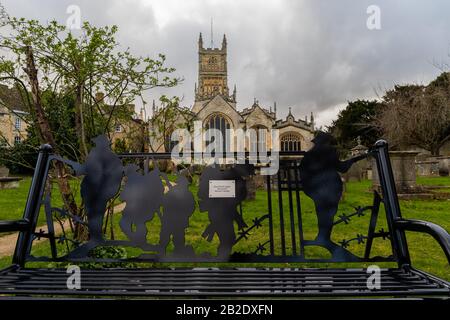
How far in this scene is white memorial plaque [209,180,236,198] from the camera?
2.47 metres

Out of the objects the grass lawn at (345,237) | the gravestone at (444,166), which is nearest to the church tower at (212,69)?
the gravestone at (444,166)

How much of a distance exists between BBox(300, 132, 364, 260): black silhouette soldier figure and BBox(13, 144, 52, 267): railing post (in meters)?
1.84

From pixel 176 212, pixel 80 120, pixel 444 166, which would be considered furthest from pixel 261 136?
pixel 176 212

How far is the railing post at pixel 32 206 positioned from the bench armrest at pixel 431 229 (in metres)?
2.32

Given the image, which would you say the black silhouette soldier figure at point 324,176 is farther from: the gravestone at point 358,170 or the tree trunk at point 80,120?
the gravestone at point 358,170

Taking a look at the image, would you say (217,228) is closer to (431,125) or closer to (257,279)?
(257,279)

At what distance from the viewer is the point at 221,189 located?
248 centimetres

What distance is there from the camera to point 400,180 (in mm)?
10609

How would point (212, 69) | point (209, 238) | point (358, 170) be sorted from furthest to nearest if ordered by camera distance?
point (212, 69)
point (358, 170)
point (209, 238)

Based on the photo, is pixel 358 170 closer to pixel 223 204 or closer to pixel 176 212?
pixel 223 204

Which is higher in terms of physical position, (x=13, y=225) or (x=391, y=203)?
(x=391, y=203)

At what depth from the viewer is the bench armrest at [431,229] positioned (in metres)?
1.64

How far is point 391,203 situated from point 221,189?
1143 millimetres
